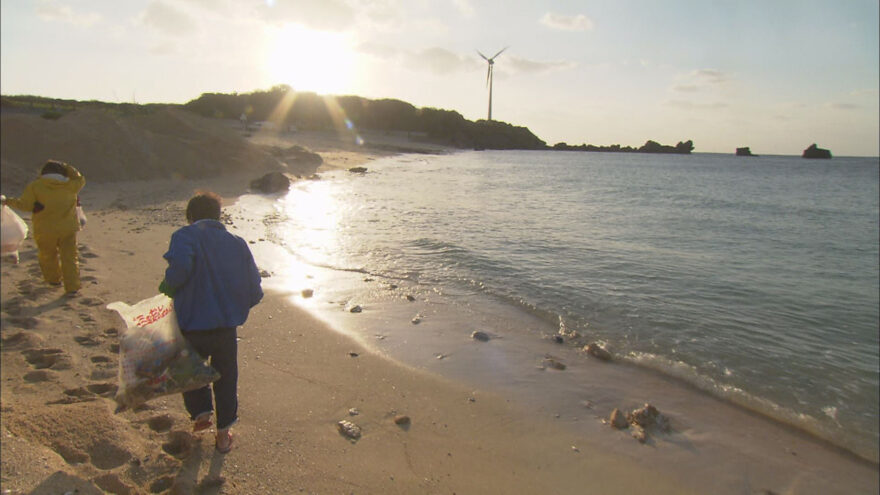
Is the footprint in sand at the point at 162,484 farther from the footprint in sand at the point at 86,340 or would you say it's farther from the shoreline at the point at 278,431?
the footprint in sand at the point at 86,340

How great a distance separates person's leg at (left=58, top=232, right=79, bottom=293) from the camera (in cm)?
588

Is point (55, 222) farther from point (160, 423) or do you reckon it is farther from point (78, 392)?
point (160, 423)

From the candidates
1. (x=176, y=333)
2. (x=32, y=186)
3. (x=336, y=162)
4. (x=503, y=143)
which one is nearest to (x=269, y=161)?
(x=336, y=162)

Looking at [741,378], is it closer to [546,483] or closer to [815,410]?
[815,410]

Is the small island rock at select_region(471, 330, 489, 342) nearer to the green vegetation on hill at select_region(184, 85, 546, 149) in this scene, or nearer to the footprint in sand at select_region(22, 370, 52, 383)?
the footprint in sand at select_region(22, 370, 52, 383)

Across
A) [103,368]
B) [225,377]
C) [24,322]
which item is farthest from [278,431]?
[24,322]

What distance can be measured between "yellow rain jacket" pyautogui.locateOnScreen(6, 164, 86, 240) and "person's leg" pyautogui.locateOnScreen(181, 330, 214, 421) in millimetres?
4286

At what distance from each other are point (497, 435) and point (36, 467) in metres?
3.13

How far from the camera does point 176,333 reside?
10.0ft

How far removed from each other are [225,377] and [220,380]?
37 millimetres

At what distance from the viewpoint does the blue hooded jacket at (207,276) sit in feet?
9.76

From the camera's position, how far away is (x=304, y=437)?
349 cm

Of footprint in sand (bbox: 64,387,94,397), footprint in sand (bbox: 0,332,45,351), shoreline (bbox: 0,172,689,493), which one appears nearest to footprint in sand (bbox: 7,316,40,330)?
shoreline (bbox: 0,172,689,493)

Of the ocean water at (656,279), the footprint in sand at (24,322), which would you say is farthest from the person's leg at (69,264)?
the ocean water at (656,279)
